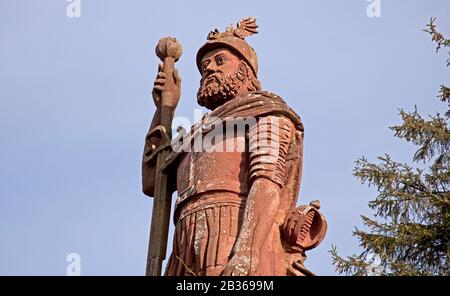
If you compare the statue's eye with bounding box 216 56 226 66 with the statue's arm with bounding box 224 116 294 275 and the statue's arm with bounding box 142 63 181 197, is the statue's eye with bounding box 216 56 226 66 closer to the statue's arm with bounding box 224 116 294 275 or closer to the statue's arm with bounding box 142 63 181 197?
the statue's arm with bounding box 142 63 181 197

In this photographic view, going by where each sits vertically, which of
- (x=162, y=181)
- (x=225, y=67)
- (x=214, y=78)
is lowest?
(x=162, y=181)

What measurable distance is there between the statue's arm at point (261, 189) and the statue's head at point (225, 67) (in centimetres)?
82

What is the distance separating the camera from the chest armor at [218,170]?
12.4m

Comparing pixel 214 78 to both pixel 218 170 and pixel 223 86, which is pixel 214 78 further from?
pixel 218 170

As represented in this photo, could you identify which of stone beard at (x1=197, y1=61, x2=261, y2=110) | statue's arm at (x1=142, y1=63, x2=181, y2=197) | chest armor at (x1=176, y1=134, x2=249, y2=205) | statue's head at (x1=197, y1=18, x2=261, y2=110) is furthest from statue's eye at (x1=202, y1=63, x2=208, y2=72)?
chest armor at (x1=176, y1=134, x2=249, y2=205)

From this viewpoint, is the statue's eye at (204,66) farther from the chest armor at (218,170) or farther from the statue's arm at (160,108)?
the chest armor at (218,170)

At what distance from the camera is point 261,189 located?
39.6ft

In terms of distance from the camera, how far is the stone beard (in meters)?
13.3

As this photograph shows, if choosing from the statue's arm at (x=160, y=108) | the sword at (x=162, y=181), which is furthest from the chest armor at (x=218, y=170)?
the statue's arm at (x=160, y=108)

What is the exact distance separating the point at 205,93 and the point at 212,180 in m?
1.31

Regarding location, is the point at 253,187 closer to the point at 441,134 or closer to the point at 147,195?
the point at 147,195

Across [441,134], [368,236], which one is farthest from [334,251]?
[441,134]

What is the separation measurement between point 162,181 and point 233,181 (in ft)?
3.96

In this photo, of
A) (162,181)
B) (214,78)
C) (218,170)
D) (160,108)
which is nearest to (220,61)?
(214,78)
